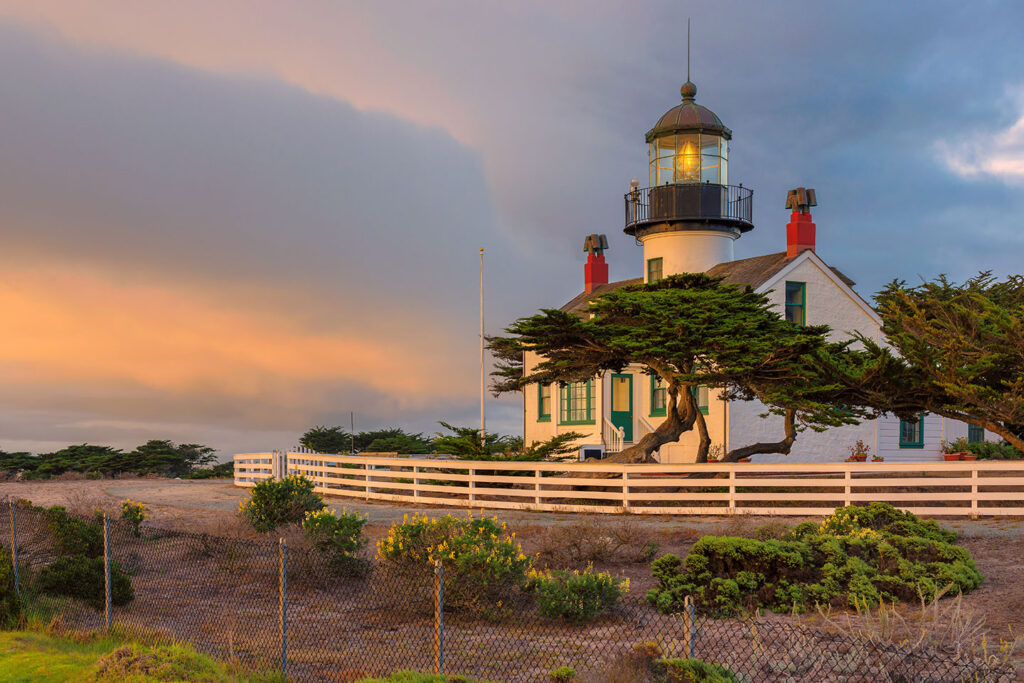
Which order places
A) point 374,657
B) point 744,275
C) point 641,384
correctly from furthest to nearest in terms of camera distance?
point 641,384
point 744,275
point 374,657

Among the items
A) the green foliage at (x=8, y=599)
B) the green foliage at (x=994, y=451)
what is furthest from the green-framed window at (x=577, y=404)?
the green foliage at (x=8, y=599)

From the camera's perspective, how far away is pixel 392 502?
79.8 feet

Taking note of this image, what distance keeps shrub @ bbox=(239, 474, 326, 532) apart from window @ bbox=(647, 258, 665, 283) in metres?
18.5

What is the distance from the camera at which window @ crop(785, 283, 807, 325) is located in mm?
29578

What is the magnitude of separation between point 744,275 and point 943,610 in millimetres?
20079

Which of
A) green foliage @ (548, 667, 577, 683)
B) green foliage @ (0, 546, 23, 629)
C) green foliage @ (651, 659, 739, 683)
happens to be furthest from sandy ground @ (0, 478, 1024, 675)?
green foliage @ (0, 546, 23, 629)

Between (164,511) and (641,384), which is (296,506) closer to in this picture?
(164,511)

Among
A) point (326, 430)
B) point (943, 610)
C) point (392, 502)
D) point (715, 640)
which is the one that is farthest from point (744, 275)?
point (326, 430)

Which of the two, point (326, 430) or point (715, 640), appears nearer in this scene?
point (715, 640)

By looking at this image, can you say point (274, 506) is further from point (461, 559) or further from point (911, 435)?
point (911, 435)

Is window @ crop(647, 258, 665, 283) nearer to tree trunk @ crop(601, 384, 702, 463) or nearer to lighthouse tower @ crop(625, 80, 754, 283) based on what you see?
lighthouse tower @ crop(625, 80, 754, 283)

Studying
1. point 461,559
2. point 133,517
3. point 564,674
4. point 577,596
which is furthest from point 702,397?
point 564,674

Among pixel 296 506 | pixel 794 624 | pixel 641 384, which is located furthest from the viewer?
pixel 641 384

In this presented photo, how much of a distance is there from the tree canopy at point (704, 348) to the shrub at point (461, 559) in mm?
12373
